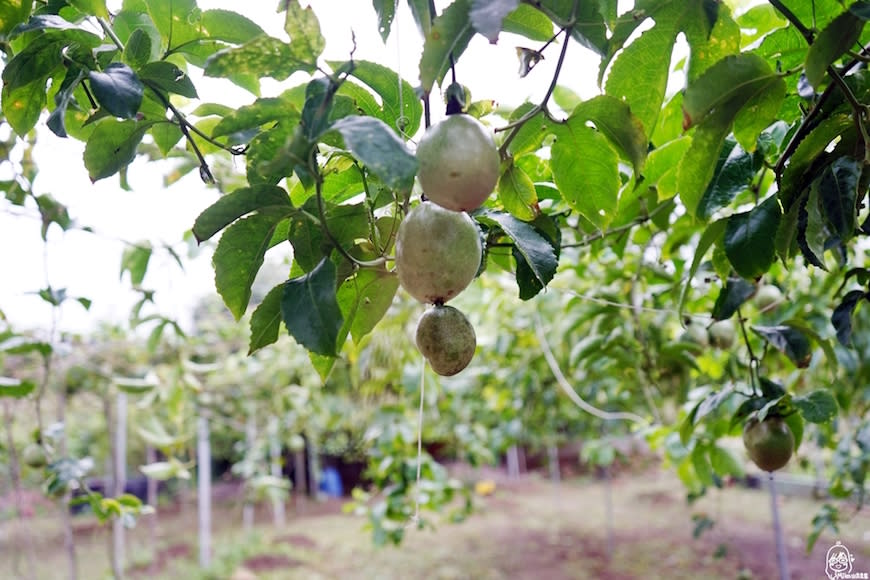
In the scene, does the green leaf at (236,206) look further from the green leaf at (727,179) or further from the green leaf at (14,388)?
the green leaf at (14,388)

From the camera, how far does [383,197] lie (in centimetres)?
57

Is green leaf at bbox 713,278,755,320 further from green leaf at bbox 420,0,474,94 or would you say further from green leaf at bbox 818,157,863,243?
green leaf at bbox 420,0,474,94

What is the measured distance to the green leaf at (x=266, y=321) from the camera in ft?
1.79

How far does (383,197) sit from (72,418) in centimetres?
699

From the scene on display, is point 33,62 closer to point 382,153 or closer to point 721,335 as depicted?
point 382,153

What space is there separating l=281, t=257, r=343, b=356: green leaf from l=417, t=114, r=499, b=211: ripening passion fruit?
0.10 meters

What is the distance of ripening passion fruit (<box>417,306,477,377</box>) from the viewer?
1.72 ft

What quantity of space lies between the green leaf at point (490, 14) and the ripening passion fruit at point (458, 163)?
0.26 feet

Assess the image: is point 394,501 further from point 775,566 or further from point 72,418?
point 72,418

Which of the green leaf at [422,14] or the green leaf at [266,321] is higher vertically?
the green leaf at [422,14]

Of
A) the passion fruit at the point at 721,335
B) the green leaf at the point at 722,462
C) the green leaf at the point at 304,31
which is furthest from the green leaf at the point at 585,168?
the green leaf at the point at 722,462

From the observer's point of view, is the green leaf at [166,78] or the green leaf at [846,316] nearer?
the green leaf at [166,78]

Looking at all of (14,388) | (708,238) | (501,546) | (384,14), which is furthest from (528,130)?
(501,546)

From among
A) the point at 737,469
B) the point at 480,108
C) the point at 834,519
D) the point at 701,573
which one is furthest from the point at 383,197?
the point at 701,573
